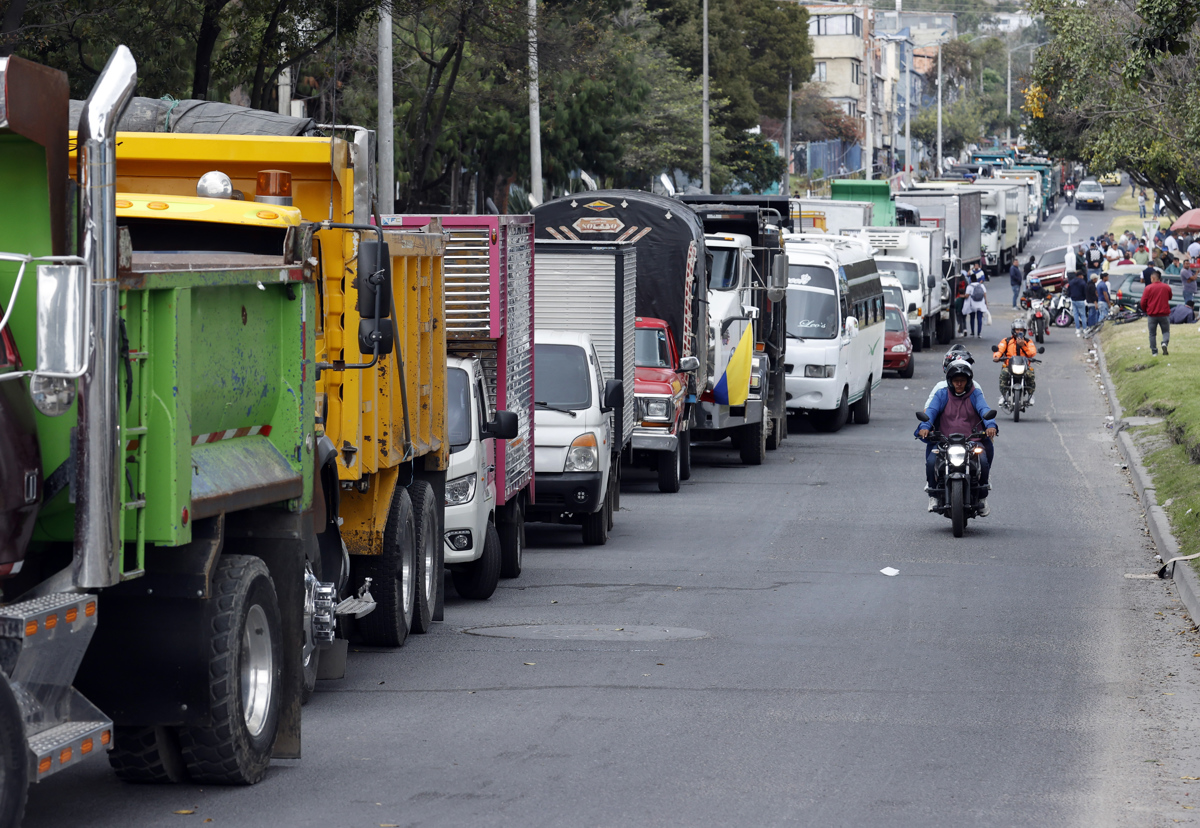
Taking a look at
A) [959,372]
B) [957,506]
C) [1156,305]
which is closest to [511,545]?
[957,506]

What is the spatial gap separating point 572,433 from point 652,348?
15.4 ft

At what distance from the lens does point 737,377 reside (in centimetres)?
2291

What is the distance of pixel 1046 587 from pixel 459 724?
21.6ft

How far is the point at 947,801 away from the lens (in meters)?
7.13

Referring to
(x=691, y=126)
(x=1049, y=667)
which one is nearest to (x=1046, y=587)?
(x=1049, y=667)

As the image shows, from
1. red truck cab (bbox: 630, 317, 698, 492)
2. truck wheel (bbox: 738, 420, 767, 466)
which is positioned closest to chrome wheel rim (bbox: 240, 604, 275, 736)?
red truck cab (bbox: 630, 317, 698, 492)

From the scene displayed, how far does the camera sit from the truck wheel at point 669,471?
20.3 m

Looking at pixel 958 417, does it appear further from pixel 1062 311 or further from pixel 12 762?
pixel 1062 311

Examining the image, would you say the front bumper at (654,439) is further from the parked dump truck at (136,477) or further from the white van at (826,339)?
the parked dump truck at (136,477)

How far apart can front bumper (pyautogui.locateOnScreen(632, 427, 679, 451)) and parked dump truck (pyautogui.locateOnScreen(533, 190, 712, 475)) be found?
29 cm

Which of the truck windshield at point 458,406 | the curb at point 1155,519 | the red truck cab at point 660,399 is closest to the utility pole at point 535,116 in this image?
the curb at point 1155,519

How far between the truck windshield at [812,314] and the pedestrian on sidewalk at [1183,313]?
18582mm

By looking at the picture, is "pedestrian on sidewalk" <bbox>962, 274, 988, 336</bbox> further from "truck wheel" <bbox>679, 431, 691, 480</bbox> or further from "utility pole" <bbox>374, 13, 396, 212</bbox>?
"truck wheel" <bbox>679, 431, 691, 480</bbox>

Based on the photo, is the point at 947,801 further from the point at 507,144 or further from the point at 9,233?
the point at 507,144
